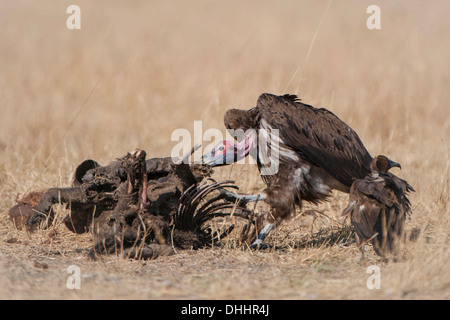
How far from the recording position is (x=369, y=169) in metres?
5.73

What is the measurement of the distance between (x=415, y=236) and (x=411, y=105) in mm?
4816

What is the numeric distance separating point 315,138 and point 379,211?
809 mm

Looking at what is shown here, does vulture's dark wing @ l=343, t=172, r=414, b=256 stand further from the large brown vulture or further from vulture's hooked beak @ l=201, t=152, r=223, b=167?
vulture's hooked beak @ l=201, t=152, r=223, b=167

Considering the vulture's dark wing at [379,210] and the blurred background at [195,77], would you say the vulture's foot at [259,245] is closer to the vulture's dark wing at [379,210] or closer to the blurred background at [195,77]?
the vulture's dark wing at [379,210]

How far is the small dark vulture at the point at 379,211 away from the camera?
510cm

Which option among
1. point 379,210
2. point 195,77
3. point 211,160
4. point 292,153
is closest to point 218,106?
point 195,77

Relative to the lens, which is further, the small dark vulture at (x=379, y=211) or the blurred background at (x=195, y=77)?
the blurred background at (x=195, y=77)

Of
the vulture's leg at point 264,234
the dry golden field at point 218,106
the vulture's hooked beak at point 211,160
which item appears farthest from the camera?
the vulture's hooked beak at point 211,160

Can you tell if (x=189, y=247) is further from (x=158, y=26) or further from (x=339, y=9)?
(x=339, y=9)

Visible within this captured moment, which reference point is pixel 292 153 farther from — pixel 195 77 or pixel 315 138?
pixel 195 77

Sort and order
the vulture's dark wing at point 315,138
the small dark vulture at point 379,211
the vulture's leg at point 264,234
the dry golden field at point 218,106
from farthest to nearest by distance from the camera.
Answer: the vulture's leg at point 264,234, the vulture's dark wing at point 315,138, the small dark vulture at point 379,211, the dry golden field at point 218,106

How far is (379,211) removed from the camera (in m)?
5.24

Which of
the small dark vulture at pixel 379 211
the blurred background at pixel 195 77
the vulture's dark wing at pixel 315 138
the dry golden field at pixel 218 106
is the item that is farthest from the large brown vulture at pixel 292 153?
the blurred background at pixel 195 77

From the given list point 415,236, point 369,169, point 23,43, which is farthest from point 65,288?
point 23,43
